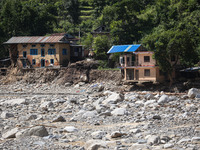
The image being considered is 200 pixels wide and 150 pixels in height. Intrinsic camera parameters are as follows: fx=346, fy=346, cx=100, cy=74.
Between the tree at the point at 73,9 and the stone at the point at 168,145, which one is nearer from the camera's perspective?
the stone at the point at 168,145

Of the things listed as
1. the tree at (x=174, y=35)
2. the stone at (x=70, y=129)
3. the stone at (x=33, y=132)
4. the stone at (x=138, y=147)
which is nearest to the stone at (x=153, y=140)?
the stone at (x=138, y=147)

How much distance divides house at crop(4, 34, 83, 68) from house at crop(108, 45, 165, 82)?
1265cm

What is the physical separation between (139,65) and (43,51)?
1981cm

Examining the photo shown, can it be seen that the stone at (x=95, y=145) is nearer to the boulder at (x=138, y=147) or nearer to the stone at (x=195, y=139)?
the boulder at (x=138, y=147)

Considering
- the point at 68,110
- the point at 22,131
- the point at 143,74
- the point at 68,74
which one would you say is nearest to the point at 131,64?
the point at 143,74

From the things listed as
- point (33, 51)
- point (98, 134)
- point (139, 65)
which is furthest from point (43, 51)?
point (98, 134)

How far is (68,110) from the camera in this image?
1113 inches

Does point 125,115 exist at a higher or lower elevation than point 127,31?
lower

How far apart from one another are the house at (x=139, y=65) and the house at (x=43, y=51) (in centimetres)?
1265

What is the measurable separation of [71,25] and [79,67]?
30936 mm

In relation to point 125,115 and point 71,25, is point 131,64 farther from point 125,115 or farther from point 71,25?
point 71,25

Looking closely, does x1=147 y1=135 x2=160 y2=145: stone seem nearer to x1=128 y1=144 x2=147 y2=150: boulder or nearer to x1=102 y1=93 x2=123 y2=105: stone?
x1=128 y1=144 x2=147 y2=150: boulder

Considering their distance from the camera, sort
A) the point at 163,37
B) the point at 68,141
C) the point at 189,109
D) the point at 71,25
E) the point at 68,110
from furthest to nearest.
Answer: the point at 71,25
the point at 163,37
the point at 68,110
the point at 189,109
the point at 68,141

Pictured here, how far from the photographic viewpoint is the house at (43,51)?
192 ft
